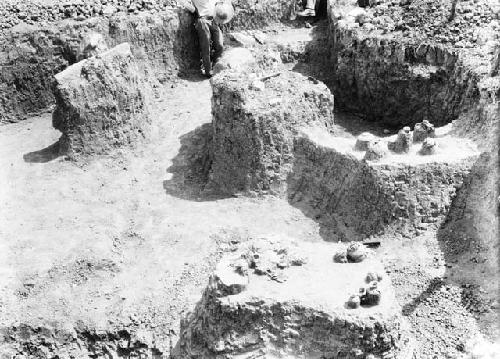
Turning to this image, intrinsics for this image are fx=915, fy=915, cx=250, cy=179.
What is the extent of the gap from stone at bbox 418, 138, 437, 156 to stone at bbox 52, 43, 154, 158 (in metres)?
7.19

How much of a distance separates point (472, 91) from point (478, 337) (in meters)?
6.27

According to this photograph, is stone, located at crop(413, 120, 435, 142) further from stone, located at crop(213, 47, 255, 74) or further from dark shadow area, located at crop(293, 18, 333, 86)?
dark shadow area, located at crop(293, 18, 333, 86)

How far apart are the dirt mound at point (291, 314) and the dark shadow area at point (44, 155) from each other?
799cm

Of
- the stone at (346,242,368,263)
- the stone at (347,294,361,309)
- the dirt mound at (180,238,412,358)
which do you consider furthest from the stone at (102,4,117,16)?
the stone at (347,294,361,309)

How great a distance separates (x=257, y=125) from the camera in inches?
779

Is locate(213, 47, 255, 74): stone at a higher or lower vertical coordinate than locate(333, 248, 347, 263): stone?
higher

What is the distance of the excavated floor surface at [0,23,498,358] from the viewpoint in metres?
17.1

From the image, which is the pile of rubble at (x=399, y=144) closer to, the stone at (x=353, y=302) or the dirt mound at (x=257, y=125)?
the dirt mound at (x=257, y=125)

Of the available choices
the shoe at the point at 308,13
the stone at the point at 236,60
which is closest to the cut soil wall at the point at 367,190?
the stone at the point at 236,60

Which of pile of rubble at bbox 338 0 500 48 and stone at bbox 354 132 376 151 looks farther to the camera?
pile of rubble at bbox 338 0 500 48

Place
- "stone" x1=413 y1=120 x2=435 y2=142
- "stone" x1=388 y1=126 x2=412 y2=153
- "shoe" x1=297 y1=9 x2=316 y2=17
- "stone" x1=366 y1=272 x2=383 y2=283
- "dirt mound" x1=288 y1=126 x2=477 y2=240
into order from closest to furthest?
"stone" x1=366 y1=272 x2=383 y2=283 → "dirt mound" x1=288 y1=126 x2=477 y2=240 → "stone" x1=388 y1=126 x2=412 y2=153 → "stone" x1=413 y1=120 x2=435 y2=142 → "shoe" x1=297 y1=9 x2=316 y2=17

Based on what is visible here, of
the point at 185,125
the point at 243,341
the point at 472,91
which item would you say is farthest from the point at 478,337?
the point at 185,125

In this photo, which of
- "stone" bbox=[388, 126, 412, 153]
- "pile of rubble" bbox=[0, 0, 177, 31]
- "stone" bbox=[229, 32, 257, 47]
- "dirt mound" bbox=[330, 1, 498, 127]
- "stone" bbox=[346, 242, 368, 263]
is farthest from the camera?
"stone" bbox=[229, 32, 257, 47]

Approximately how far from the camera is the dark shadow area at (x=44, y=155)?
22141 millimetres
